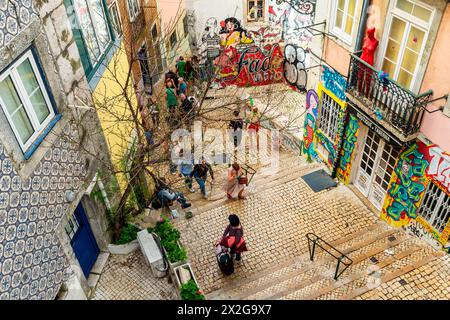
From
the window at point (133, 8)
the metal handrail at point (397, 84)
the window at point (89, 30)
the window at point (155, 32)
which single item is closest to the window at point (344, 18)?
the metal handrail at point (397, 84)

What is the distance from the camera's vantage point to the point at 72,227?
9.34 m

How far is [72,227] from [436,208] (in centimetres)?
A: 871

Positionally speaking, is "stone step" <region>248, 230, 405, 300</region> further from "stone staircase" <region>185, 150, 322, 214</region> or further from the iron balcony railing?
"stone staircase" <region>185, 150, 322, 214</region>

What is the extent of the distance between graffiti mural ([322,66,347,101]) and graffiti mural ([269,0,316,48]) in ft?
29.9

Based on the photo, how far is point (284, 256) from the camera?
11.1 m

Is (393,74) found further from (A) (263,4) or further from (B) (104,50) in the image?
(A) (263,4)

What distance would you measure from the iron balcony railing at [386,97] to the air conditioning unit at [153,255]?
257 inches

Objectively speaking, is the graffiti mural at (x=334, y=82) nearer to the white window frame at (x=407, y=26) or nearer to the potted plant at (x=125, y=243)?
the white window frame at (x=407, y=26)

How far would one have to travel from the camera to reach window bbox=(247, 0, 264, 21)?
23969 mm

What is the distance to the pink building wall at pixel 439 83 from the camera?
335 inches

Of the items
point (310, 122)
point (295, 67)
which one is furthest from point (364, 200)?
Result: point (295, 67)

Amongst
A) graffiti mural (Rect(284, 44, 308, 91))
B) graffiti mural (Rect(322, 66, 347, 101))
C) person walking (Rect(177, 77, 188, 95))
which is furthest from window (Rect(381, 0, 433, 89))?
graffiti mural (Rect(284, 44, 308, 91))

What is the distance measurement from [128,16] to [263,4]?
8875mm

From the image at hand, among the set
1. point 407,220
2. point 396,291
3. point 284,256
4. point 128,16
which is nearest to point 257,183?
point 284,256
